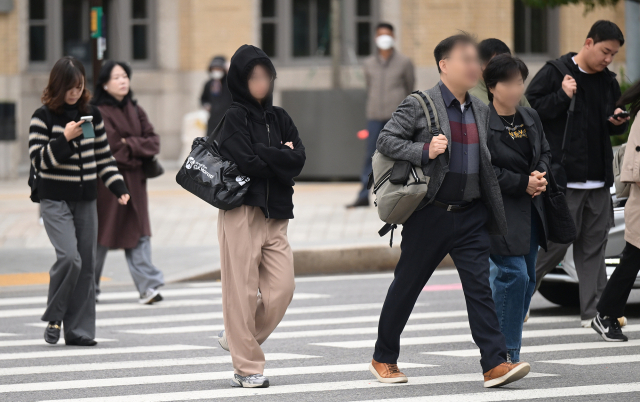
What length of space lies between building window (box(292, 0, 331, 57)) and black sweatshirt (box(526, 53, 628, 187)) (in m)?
14.9

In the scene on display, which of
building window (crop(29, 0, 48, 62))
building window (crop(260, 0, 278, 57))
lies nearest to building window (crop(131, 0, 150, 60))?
building window (crop(29, 0, 48, 62))

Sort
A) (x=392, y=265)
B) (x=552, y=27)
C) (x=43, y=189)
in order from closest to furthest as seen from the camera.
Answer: (x=43, y=189)
(x=392, y=265)
(x=552, y=27)

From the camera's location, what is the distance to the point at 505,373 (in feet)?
19.8

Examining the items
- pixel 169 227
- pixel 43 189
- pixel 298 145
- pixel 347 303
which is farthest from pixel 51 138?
pixel 169 227

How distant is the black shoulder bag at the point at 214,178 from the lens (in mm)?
6184

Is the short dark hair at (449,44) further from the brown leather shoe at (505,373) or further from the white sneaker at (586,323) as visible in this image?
the white sneaker at (586,323)

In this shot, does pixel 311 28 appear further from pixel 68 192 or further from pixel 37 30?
pixel 68 192

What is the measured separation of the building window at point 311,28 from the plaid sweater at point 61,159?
15.2 metres

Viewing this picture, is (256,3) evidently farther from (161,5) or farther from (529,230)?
(529,230)

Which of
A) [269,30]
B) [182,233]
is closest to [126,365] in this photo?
[182,233]

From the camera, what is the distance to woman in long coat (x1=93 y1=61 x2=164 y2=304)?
383 inches

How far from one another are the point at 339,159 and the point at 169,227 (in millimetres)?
5623

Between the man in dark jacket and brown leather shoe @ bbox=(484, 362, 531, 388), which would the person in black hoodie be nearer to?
brown leather shoe @ bbox=(484, 362, 531, 388)

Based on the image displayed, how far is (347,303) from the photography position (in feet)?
31.9
